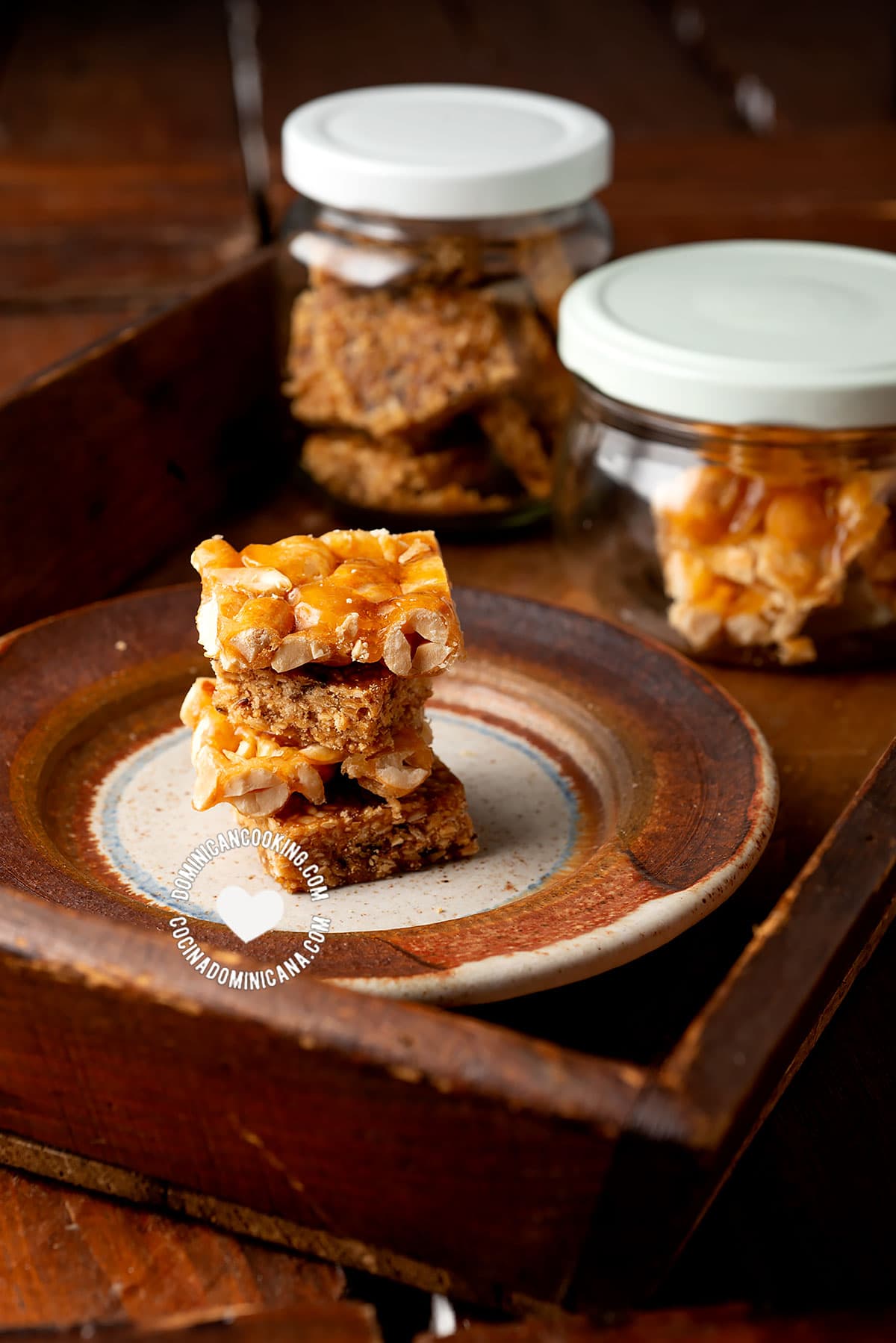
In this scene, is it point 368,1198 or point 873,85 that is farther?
point 873,85

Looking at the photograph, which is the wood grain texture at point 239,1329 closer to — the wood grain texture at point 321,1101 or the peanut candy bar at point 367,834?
the wood grain texture at point 321,1101

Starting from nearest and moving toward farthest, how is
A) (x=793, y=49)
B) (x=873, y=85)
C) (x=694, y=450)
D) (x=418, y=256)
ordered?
(x=694, y=450) → (x=418, y=256) → (x=873, y=85) → (x=793, y=49)

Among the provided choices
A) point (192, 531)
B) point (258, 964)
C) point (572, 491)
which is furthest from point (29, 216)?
point (258, 964)

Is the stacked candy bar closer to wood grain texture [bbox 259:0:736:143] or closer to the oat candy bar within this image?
the oat candy bar

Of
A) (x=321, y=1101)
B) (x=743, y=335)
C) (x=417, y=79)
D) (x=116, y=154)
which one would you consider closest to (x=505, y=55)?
(x=417, y=79)

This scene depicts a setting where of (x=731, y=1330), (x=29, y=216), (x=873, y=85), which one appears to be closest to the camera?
(x=731, y=1330)

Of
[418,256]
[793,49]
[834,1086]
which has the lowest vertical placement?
[793,49]

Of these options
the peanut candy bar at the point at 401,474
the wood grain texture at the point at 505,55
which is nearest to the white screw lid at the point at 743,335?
the peanut candy bar at the point at 401,474

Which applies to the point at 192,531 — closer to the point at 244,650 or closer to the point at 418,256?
the point at 418,256
